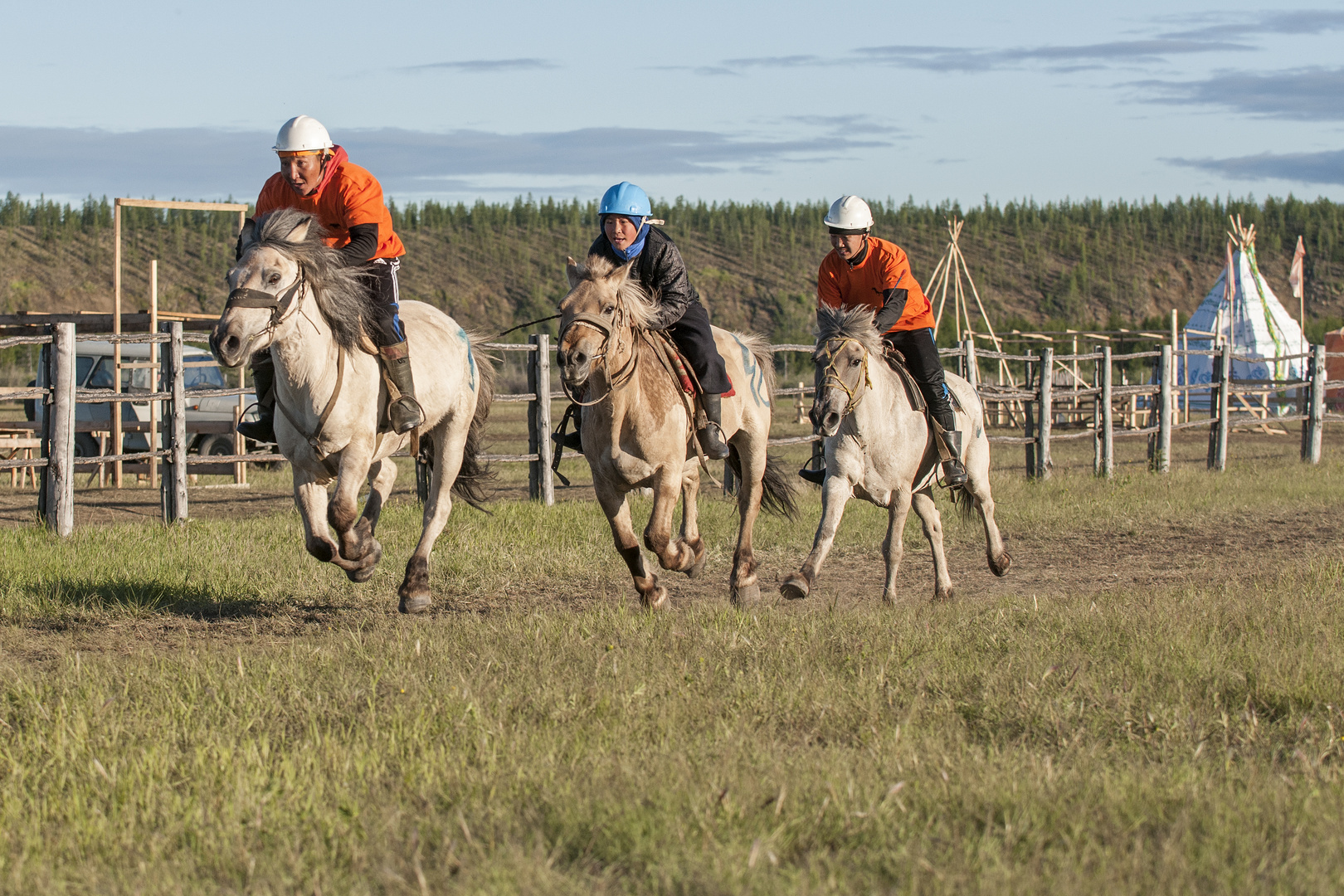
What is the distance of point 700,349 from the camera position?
24.2 feet

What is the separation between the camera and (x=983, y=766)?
12.6 feet

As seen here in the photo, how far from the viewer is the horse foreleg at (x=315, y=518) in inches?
268

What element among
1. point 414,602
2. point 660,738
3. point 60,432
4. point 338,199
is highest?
point 338,199

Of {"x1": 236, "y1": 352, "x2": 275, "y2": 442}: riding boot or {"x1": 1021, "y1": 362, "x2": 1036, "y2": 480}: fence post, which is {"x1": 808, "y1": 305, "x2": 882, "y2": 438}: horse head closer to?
{"x1": 236, "y1": 352, "x2": 275, "y2": 442}: riding boot

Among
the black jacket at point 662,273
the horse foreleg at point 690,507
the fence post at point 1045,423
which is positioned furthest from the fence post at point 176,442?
the fence post at point 1045,423

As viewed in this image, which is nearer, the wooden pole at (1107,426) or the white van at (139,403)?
the wooden pole at (1107,426)

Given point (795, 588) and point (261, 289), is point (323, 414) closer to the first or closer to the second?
point (261, 289)

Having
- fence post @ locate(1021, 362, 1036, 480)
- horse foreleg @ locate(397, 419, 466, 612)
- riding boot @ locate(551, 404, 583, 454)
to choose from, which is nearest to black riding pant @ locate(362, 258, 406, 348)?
horse foreleg @ locate(397, 419, 466, 612)

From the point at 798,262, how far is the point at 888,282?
83.2 metres

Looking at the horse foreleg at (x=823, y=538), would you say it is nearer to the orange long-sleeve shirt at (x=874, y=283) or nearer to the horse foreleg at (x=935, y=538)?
the horse foreleg at (x=935, y=538)

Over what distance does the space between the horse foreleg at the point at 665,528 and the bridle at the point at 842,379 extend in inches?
41.4

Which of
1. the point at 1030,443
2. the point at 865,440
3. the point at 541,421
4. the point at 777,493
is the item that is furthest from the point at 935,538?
the point at 1030,443

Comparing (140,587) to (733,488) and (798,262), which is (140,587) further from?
(798,262)

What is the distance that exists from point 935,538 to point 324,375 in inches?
163
